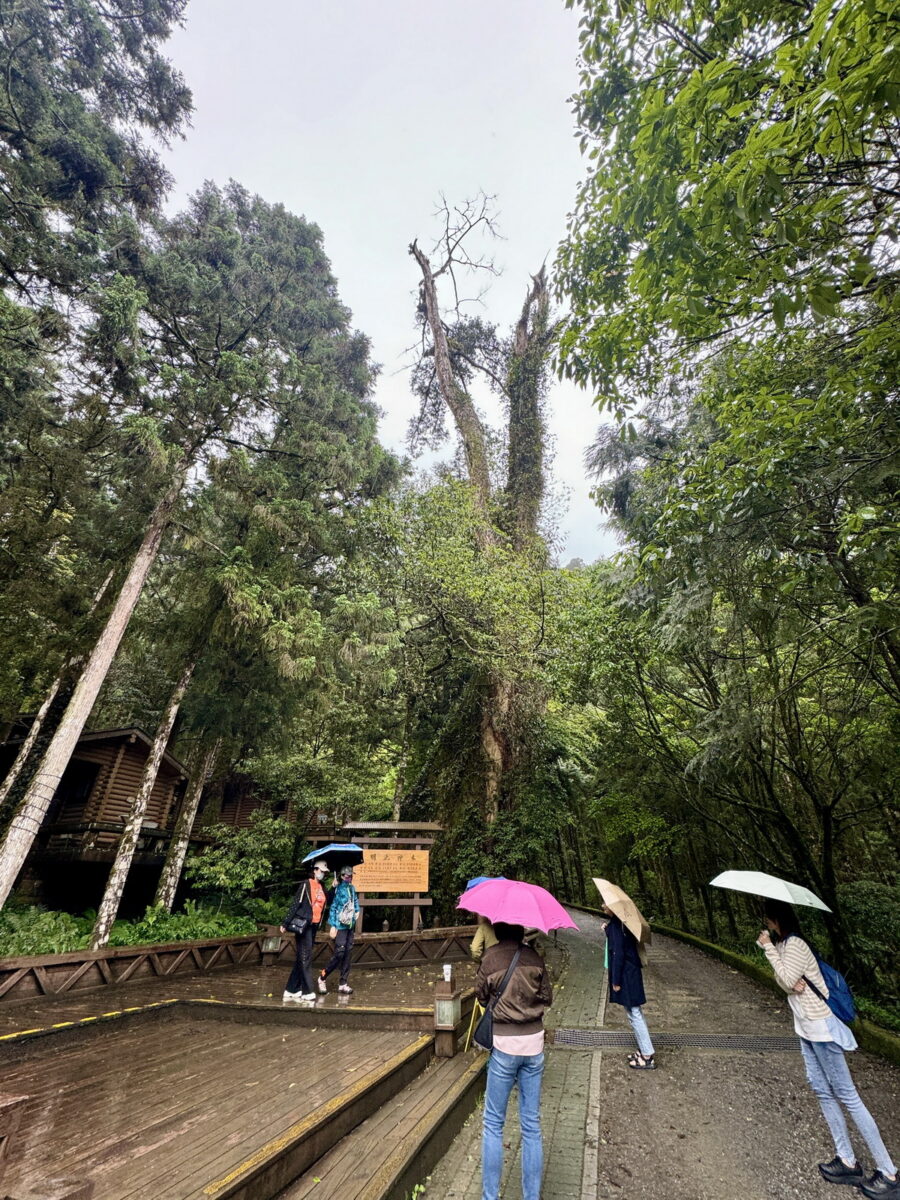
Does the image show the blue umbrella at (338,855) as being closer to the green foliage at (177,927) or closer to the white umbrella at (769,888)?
the green foliage at (177,927)

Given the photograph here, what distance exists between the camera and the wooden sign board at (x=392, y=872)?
10.2 metres

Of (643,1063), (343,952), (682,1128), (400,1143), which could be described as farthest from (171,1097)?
(643,1063)

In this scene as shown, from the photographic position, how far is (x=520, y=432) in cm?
1961

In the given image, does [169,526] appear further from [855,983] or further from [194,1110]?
[855,983]

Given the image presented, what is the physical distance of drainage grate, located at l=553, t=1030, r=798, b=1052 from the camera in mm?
6086

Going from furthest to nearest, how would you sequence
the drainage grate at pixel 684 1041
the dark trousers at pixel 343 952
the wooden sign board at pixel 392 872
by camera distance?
the wooden sign board at pixel 392 872 < the dark trousers at pixel 343 952 < the drainage grate at pixel 684 1041

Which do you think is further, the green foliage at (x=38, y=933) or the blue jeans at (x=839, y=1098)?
the green foliage at (x=38, y=933)

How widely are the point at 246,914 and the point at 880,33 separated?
16.7 m

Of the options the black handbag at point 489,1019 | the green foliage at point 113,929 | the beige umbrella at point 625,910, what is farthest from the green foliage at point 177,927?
the black handbag at point 489,1019

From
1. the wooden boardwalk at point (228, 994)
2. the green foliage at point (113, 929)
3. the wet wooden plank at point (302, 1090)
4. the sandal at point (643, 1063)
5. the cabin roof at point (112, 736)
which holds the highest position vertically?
the cabin roof at point (112, 736)

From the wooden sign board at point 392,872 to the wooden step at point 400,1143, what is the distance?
5216 millimetres

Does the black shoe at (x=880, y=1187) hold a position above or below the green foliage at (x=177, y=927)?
below

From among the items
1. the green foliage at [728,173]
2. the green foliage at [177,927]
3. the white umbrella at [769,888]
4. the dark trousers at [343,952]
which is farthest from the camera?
the green foliage at [177,927]

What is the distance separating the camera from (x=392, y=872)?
10375mm
